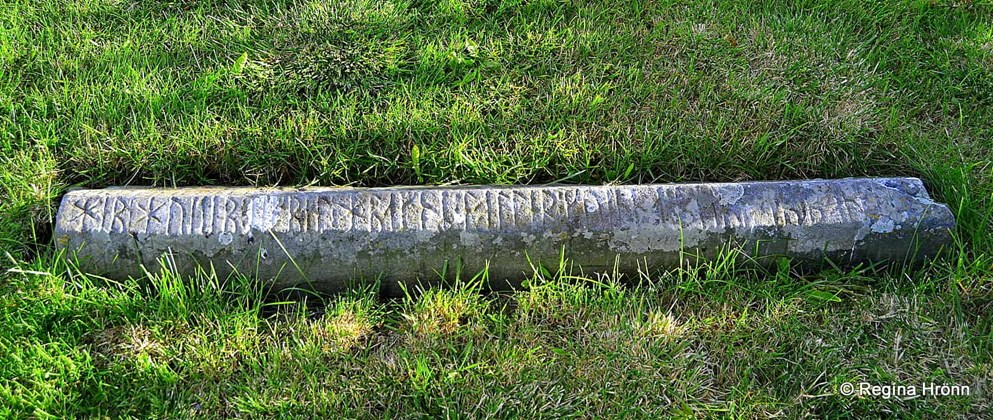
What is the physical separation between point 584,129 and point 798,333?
1.06m

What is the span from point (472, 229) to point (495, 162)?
458 millimetres

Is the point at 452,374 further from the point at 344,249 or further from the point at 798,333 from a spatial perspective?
the point at 798,333

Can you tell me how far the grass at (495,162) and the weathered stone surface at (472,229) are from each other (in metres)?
0.08

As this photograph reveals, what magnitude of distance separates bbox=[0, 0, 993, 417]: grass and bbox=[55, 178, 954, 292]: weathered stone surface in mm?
84

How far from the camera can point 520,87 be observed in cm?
287

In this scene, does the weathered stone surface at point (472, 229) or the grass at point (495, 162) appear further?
the weathered stone surface at point (472, 229)

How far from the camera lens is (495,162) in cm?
259

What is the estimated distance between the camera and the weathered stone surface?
218 cm

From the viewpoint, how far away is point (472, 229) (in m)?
2.21

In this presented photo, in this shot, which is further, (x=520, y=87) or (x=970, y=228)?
(x=520, y=87)

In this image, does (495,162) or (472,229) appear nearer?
(472,229)

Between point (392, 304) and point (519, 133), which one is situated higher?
point (519, 133)

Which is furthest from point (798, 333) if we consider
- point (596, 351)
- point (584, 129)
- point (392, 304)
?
point (392, 304)

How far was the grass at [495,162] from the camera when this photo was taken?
202 cm
